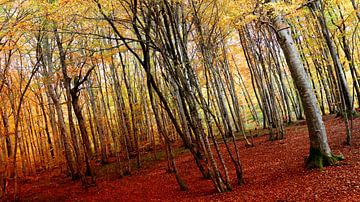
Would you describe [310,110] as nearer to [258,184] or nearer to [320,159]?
[320,159]

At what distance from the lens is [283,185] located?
18.4 ft

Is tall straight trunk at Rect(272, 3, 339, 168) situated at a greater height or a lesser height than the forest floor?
greater

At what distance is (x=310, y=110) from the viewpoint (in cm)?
636

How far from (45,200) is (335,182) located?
9.55 meters

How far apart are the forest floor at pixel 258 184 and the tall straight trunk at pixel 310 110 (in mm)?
280

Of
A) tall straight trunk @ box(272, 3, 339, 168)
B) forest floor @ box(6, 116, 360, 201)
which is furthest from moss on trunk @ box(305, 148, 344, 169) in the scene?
forest floor @ box(6, 116, 360, 201)

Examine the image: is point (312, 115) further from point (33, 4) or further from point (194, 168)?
point (33, 4)

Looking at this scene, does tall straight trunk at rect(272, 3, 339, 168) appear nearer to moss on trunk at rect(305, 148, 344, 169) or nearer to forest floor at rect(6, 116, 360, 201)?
moss on trunk at rect(305, 148, 344, 169)

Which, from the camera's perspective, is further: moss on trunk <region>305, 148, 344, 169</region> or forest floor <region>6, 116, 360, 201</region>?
moss on trunk <region>305, 148, 344, 169</region>

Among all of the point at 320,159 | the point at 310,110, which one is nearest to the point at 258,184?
the point at 320,159

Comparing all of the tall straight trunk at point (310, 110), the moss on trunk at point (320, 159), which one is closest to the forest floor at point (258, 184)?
the moss on trunk at point (320, 159)

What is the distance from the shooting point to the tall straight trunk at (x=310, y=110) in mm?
6156

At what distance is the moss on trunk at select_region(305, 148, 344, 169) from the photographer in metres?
6.06

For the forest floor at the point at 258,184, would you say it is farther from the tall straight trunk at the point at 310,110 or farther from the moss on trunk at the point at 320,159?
the tall straight trunk at the point at 310,110
